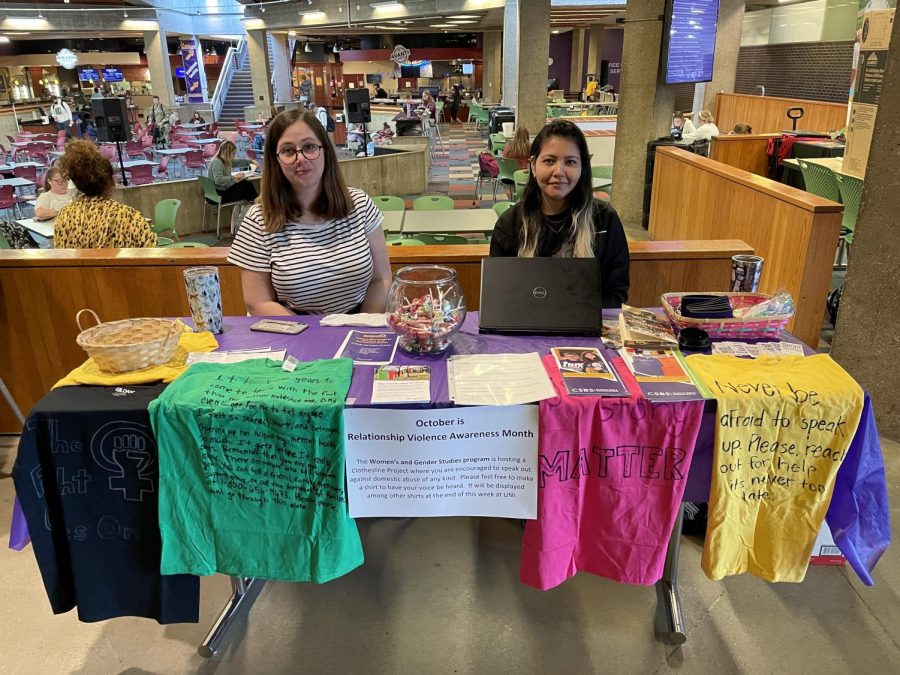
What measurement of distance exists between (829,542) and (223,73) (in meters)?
27.0

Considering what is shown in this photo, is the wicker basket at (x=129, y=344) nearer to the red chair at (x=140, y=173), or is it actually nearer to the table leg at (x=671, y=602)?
the table leg at (x=671, y=602)

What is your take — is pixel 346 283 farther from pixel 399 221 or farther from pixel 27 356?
pixel 399 221

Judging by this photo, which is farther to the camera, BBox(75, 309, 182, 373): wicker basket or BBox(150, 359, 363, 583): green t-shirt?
BBox(75, 309, 182, 373): wicker basket

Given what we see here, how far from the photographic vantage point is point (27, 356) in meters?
3.19

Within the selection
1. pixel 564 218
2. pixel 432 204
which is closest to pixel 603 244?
pixel 564 218

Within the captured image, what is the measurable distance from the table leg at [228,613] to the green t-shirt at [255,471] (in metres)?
0.47

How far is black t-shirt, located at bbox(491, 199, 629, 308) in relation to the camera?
238 centimetres

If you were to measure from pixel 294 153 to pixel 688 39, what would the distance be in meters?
5.67

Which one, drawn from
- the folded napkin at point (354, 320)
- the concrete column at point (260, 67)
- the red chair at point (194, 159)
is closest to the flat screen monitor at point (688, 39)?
the folded napkin at point (354, 320)

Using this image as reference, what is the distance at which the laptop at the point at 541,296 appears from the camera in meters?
1.88

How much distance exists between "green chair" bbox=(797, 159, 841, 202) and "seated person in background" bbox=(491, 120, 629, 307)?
2971mm

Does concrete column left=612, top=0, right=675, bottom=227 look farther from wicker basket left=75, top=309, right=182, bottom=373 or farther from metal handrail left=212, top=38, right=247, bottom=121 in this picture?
metal handrail left=212, top=38, right=247, bottom=121

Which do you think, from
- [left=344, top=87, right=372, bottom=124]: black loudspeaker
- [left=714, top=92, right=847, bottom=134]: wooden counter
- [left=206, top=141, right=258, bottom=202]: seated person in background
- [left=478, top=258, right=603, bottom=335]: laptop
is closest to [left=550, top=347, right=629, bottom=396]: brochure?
[left=478, top=258, right=603, bottom=335]: laptop

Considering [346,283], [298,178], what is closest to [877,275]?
[346,283]
